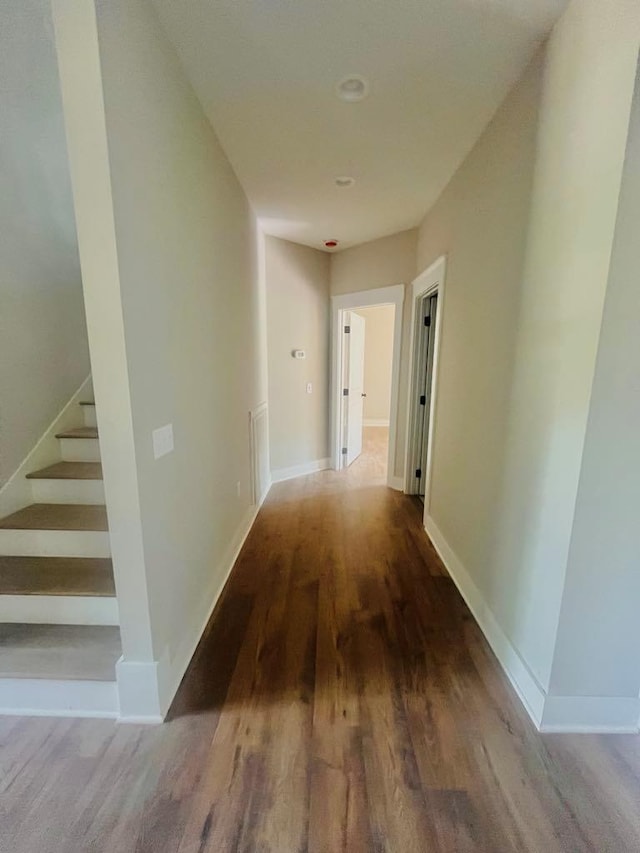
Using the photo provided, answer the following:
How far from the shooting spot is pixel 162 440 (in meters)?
1.40

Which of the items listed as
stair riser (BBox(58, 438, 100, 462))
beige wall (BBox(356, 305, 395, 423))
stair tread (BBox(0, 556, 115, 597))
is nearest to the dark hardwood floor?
stair tread (BBox(0, 556, 115, 597))

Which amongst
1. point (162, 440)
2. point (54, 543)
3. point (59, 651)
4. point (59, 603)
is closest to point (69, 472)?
point (54, 543)

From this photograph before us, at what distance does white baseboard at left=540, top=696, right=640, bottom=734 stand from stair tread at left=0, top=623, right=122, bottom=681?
1.69m

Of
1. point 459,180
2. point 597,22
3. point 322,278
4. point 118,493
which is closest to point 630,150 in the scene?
point 597,22

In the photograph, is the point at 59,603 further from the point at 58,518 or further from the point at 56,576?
the point at 58,518

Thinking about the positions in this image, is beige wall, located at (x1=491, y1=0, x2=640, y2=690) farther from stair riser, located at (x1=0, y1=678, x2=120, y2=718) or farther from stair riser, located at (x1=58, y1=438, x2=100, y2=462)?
stair riser, located at (x1=58, y1=438, x2=100, y2=462)

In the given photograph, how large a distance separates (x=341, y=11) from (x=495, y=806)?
271 centimetres

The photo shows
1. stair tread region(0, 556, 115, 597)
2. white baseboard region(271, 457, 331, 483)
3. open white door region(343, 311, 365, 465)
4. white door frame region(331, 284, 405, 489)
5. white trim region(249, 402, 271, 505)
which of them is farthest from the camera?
open white door region(343, 311, 365, 465)

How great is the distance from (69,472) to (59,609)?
772mm

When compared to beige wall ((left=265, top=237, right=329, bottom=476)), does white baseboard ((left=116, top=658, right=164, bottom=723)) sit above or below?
below

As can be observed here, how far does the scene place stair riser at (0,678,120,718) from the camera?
1.39m

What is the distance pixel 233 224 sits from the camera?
244 centimetres

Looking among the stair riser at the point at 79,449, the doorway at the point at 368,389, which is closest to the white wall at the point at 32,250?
the stair riser at the point at 79,449

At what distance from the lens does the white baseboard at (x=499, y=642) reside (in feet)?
4.62
